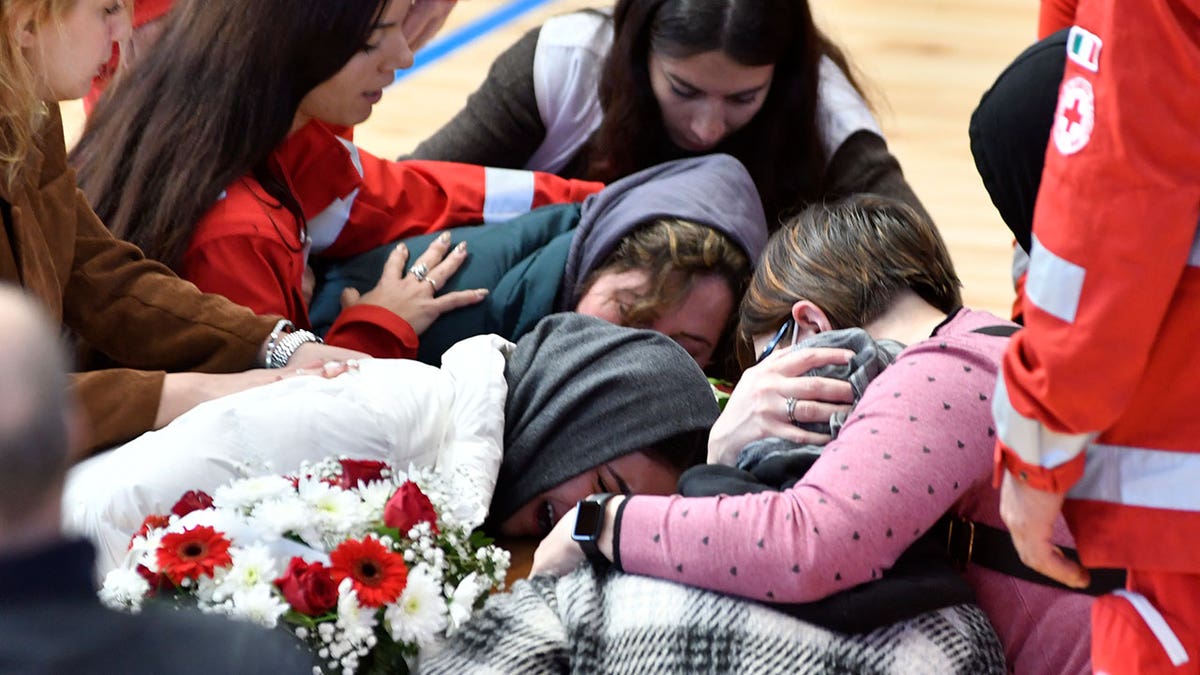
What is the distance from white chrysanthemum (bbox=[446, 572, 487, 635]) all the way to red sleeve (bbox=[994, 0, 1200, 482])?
54 centimetres

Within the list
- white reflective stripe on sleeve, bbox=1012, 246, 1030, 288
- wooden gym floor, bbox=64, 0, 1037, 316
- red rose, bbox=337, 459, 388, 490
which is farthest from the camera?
wooden gym floor, bbox=64, 0, 1037, 316

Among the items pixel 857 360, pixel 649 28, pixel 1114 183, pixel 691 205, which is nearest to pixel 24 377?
pixel 1114 183

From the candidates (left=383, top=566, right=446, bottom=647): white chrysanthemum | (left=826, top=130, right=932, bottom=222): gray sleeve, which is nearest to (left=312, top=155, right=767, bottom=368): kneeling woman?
(left=826, top=130, right=932, bottom=222): gray sleeve

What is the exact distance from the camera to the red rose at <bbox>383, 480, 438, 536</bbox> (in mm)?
1455

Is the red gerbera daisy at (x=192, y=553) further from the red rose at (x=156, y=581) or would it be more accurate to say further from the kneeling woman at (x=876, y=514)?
the kneeling woman at (x=876, y=514)

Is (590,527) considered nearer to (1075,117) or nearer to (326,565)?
(326,565)

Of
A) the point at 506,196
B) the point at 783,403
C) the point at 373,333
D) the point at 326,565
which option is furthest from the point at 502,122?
the point at 326,565

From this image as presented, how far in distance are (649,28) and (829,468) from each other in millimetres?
1315

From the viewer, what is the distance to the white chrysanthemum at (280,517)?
1425mm

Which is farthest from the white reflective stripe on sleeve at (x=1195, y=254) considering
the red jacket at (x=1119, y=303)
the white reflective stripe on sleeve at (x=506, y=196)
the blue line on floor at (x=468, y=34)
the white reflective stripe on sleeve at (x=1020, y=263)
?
the blue line on floor at (x=468, y=34)

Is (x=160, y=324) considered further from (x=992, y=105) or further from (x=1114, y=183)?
(x=1114, y=183)

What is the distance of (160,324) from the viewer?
1.99 meters

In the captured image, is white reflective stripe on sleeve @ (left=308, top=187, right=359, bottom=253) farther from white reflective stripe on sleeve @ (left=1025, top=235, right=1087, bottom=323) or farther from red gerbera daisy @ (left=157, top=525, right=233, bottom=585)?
white reflective stripe on sleeve @ (left=1025, top=235, right=1087, bottom=323)

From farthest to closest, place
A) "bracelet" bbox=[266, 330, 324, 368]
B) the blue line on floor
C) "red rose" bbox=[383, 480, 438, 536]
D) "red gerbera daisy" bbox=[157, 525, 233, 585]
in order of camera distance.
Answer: the blue line on floor
"bracelet" bbox=[266, 330, 324, 368]
"red rose" bbox=[383, 480, 438, 536]
"red gerbera daisy" bbox=[157, 525, 233, 585]
